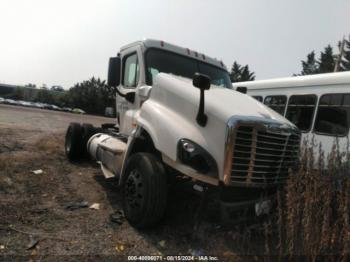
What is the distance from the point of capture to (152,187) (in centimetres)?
429

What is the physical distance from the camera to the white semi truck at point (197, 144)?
3816mm

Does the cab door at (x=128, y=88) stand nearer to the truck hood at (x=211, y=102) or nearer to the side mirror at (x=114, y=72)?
the side mirror at (x=114, y=72)

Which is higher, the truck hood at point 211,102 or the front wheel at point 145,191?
the truck hood at point 211,102

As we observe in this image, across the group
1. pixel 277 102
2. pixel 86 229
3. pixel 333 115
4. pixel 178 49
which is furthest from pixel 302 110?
pixel 86 229

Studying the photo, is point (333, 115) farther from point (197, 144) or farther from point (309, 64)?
point (309, 64)

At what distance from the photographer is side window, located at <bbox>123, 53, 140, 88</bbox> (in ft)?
19.9

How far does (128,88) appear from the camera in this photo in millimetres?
6324

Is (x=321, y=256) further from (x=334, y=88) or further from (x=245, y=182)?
(x=334, y=88)

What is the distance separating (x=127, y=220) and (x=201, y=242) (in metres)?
1.05

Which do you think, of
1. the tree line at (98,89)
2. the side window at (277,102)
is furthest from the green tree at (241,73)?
the side window at (277,102)

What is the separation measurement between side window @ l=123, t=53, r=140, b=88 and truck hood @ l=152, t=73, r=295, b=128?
983mm

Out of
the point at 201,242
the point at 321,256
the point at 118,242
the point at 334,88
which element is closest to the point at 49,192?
the point at 118,242

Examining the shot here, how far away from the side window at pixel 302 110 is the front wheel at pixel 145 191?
487cm

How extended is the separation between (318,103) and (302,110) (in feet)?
1.84
